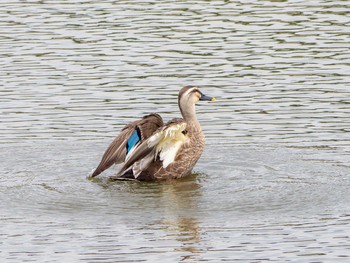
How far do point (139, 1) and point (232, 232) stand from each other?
1576 centimetres

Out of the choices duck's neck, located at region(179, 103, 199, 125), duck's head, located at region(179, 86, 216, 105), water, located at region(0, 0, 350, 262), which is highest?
duck's head, located at region(179, 86, 216, 105)

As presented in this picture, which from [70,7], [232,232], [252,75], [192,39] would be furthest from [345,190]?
[70,7]

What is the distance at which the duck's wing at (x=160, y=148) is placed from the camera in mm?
15852

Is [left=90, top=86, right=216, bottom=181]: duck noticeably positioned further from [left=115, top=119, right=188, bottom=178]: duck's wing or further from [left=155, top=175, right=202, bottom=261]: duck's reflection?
[left=155, top=175, right=202, bottom=261]: duck's reflection

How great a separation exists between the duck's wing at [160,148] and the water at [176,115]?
0.26 meters

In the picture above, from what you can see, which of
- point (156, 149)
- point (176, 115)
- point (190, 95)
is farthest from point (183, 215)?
point (176, 115)

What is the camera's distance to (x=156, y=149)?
633 inches

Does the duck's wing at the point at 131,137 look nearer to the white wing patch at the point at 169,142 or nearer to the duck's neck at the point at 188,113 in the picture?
the white wing patch at the point at 169,142

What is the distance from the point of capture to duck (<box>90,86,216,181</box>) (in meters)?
15.9

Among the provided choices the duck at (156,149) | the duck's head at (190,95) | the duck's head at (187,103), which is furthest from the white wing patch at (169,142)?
the duck's head at (190,95)

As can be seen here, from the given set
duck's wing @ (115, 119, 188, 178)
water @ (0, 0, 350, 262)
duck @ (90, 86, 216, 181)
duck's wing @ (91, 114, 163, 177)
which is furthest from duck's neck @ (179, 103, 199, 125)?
water @ (0, 0, 350, 262)

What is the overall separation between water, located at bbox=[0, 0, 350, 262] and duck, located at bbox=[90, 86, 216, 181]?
8.2 inches

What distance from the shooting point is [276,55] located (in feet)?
74.5

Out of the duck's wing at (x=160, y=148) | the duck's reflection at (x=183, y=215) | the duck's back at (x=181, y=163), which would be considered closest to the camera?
the duck's reflection at (x=183, y=215)
